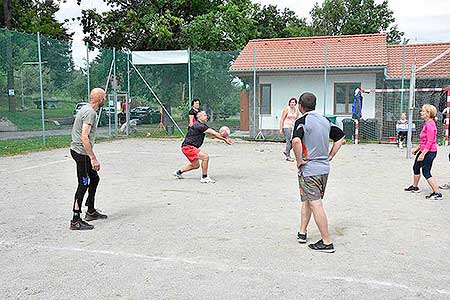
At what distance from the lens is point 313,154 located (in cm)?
515

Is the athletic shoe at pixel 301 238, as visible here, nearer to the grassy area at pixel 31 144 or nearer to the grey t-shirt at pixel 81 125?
the grey t-shirt at pixel 81 125

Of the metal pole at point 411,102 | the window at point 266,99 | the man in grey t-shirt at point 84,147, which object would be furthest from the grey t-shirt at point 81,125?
the window at point 266,99

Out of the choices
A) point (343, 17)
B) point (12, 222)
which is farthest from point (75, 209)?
point (343, 17)

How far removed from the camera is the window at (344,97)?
21156 millimetres

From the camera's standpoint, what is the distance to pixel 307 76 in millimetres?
21531

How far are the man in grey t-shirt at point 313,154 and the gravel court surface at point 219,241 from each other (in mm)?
449

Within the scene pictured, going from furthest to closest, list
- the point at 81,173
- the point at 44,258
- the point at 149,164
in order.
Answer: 1. the point at 149,164
2. the point at 81,173
3. the point at 44,258

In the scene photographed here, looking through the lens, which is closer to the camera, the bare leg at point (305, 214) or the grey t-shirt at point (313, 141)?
the grey t-shirt at point (313, 141)

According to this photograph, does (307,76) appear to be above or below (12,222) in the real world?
above

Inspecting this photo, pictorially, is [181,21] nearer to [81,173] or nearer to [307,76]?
[307,76]

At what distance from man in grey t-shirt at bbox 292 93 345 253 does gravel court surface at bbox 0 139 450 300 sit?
45cm

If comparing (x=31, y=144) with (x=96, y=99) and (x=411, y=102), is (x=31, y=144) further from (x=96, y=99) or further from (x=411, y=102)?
(x=411, y=102)

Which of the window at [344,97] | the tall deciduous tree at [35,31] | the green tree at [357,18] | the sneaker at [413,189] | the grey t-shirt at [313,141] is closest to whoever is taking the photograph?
the grey t-shirt at [313,141]

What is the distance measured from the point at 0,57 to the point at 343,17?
39161 millimetres
